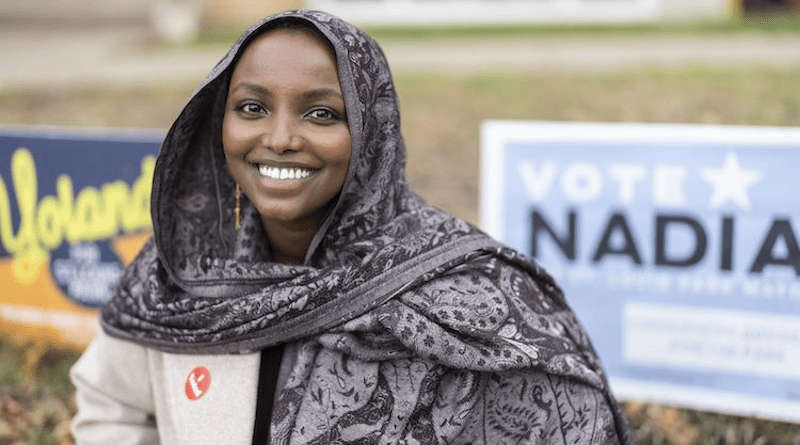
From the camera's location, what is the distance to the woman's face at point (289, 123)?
1.79 m

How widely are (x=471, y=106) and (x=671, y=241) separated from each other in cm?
475

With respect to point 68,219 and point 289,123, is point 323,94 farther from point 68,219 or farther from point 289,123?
point 68,219

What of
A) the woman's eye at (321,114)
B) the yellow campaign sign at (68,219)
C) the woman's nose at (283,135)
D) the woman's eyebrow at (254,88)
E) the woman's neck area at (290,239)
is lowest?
the yellow campaign sign at (68,219)

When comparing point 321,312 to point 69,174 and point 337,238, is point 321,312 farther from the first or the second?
point 69,174

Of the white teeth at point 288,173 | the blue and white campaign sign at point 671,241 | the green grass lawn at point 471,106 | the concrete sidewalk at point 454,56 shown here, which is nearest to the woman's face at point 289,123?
the white teeth at point 288,173

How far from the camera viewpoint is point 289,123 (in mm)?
1794

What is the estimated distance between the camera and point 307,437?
1808mm

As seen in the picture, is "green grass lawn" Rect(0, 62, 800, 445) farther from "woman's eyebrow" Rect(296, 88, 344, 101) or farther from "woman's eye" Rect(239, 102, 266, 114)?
"woman's eyebrow" Rect(296, 88, 344, 101)

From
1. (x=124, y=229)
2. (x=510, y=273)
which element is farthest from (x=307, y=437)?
(x=124, y=229)

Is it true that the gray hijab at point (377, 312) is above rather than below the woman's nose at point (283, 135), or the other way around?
below

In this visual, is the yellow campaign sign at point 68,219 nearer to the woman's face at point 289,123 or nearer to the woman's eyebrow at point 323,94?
the woman's face at point 289,123

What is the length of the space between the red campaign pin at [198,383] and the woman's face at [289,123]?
388 millimetres

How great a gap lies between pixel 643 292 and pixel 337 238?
1.83m

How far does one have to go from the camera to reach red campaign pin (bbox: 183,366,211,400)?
6.50ft
